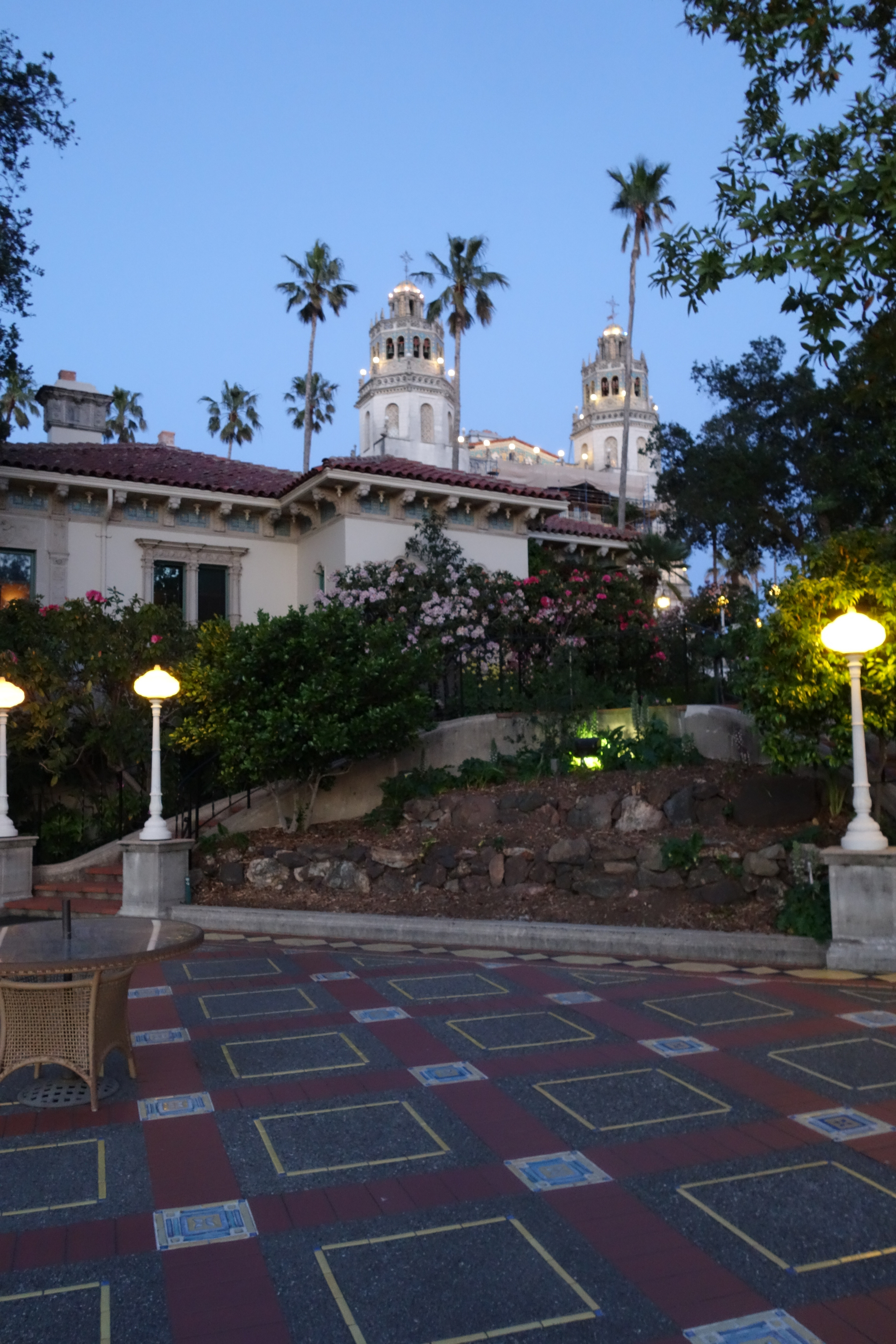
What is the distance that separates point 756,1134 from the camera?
4516mm

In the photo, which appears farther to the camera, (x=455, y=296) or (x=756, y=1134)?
(x=455, y=296)

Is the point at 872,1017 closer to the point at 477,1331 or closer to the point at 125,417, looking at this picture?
the point at 477,1331

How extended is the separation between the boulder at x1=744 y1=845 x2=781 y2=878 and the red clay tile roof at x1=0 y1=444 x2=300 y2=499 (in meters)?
12.0

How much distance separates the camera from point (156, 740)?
11.1 metres

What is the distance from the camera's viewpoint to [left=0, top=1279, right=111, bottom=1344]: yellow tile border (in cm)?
314

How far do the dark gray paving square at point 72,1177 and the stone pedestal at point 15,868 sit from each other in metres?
8.11

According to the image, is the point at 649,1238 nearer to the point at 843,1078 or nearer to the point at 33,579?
the point at 843,1078

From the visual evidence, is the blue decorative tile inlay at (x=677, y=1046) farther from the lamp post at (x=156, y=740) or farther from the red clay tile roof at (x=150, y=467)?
the red clay tile roof at (x=150, y=467)

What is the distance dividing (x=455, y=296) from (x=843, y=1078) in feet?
117

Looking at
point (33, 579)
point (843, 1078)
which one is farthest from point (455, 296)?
point (843, 1078)

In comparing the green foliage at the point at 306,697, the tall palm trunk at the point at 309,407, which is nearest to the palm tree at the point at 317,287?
the tall palm trunk at the point at 309,407

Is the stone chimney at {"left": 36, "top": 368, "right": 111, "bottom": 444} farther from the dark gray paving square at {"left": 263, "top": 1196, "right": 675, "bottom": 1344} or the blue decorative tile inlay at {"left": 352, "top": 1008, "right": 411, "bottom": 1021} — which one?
the dark gray paving square at {"left": 263, "top": 1196, "right": 675, "bottom": 1344}

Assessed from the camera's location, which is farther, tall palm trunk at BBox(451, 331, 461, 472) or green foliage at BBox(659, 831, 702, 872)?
tall palm trunk at BBox(451, 331, 461, 472)

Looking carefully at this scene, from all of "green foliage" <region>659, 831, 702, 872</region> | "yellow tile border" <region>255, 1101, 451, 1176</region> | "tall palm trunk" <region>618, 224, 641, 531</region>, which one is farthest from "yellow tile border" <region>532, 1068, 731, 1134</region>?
"tall palm trunk" <region>618, 224, 641, 531</region>
